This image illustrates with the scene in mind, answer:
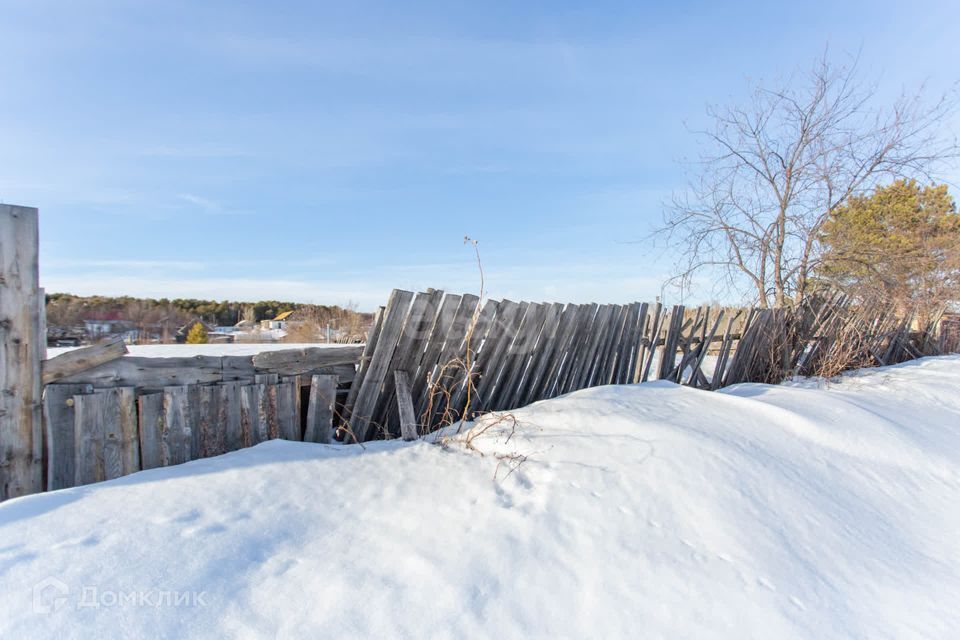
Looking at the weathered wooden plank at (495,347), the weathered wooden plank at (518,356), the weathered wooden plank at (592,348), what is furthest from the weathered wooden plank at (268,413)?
the weathered wooden plank at (592,348)

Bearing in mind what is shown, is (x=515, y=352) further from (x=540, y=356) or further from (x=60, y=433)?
(x=60, y=433)

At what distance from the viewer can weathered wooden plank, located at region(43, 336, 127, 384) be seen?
2.75m

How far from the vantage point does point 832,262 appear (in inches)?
407

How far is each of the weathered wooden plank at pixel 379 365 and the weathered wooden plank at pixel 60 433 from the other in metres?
1.54

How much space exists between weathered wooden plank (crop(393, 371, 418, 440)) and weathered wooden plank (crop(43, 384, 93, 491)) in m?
1.80

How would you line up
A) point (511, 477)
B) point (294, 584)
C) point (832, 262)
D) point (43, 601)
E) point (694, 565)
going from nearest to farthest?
point (43, 601) < point (294, 584) < point (694, 565) < point (511, 477) < point (832, 262)

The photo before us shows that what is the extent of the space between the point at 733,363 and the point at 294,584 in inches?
273

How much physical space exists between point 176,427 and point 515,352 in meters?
2.50

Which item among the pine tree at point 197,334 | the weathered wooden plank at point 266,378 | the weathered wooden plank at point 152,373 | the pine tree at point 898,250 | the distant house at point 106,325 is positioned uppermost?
the pine tree at point 898,250

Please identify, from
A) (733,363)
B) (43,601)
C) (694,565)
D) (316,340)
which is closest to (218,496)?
(43,601)

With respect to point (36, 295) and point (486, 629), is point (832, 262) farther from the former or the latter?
point (36, 295)

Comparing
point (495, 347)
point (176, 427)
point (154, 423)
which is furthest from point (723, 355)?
point (154, 423)

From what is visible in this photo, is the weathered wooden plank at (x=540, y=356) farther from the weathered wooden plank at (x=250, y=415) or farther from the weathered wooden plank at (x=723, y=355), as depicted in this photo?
the weathered wooden plank at (x=723, y=355)

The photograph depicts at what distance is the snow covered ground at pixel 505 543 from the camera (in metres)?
1.72
